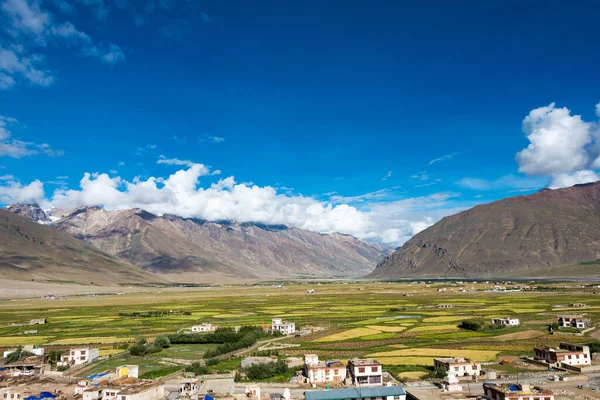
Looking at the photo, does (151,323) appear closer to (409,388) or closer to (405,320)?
(405,320)

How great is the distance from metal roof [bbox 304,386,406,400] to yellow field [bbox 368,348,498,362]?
18.1 metres

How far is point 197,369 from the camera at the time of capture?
52625mm

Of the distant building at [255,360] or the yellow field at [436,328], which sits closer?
the distant building at [255,360]

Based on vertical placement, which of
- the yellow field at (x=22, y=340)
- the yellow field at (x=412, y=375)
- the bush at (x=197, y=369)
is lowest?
the yellow field at (x=412, y=375)

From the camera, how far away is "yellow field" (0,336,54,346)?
249ft

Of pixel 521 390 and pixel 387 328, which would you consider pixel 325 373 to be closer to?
pixel 521 390

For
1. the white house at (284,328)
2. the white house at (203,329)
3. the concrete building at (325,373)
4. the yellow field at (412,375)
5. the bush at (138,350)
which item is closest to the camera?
the concrete building at (325,373)

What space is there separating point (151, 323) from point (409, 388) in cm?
6901

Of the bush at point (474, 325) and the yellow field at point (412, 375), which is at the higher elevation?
the bush at point (474, 325)

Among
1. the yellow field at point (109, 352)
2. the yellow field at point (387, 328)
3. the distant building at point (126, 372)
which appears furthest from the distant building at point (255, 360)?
the yellow field at point (387, 328)

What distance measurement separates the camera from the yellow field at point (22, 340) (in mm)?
75787

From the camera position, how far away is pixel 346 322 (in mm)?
91062

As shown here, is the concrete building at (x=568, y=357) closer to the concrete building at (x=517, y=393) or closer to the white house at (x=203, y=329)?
the concrete building at (x=517, y=393)

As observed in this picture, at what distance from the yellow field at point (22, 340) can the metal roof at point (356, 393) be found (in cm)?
5776
